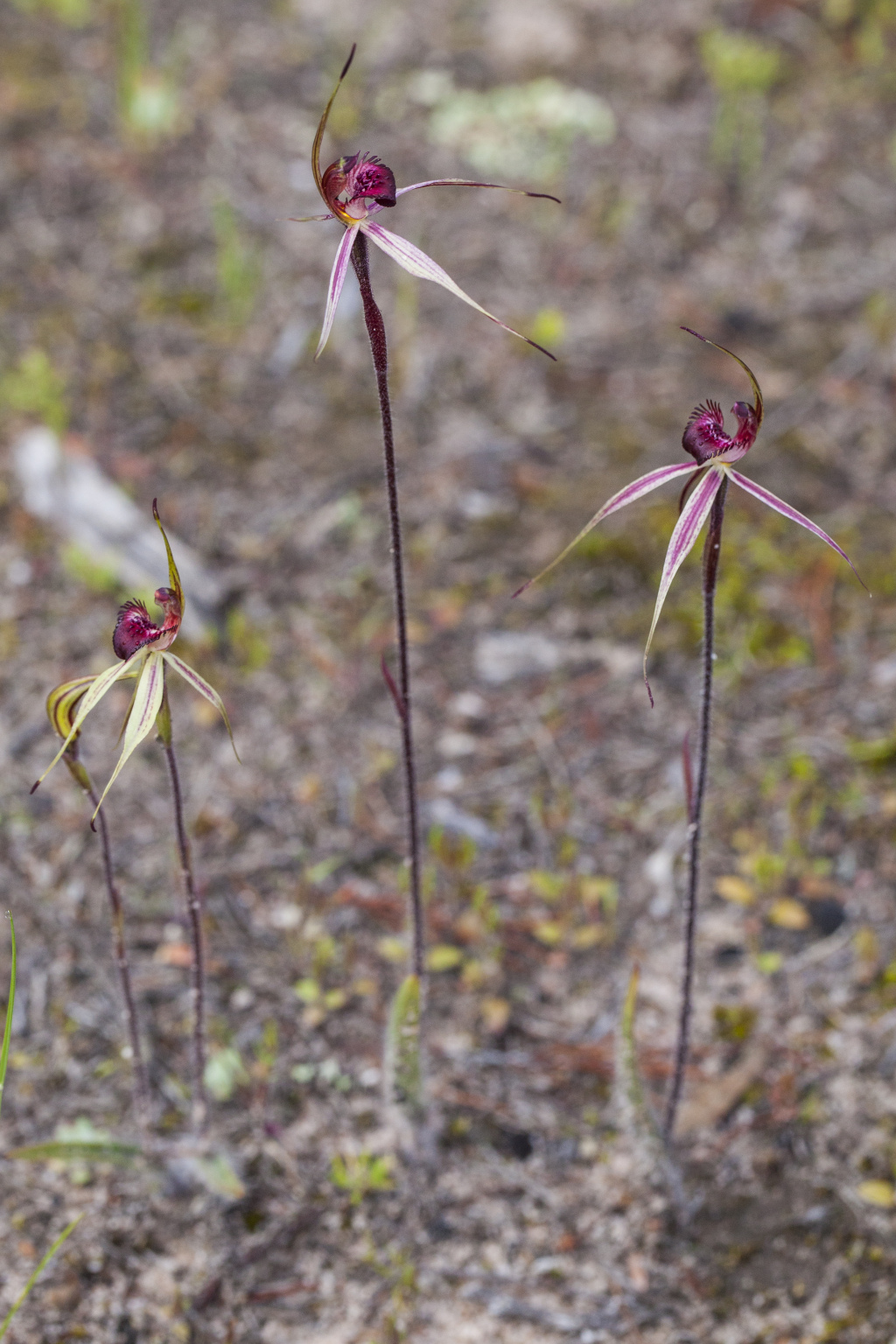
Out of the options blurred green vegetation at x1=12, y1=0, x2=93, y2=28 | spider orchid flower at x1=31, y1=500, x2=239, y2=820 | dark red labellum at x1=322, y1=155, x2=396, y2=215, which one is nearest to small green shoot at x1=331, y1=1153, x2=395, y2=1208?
spider orchid flower at x1=31, y1=500, x2=239, y2=820

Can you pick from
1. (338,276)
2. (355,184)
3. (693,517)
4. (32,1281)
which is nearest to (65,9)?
(355,184)

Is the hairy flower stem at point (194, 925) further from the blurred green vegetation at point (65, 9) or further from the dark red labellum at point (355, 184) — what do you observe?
the blurred green vegetation at point (65, 9)

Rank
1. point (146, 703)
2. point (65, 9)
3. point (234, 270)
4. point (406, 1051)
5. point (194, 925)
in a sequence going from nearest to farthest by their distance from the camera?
1. point (146, 703)
2. point (194, 925)
3. point (406, 1051)
4. point (234, 270)
5. point (65, 9)

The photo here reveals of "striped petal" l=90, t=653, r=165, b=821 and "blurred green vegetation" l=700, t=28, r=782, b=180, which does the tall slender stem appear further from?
"blurred green vegetation" l=700, t=28, r=782, b=180

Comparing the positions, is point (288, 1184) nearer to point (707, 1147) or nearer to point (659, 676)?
point (707, 1147)

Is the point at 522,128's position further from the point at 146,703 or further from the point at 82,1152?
the point at 82,1152

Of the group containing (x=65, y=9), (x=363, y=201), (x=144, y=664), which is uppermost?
(x=65, y=9)

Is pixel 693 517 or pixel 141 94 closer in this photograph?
pixel 693 517
